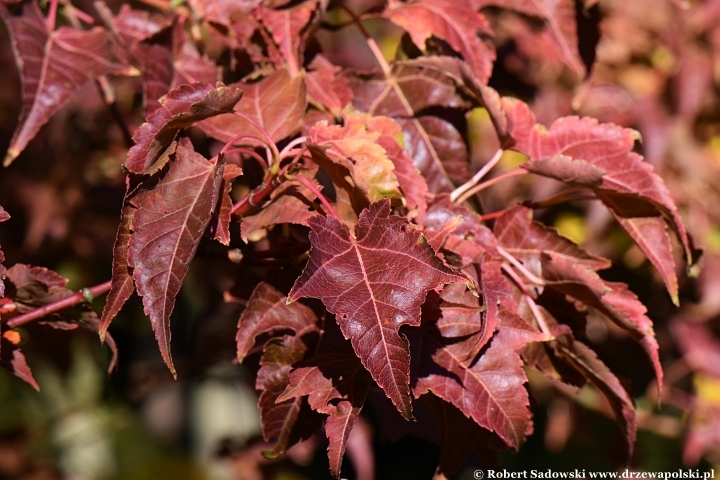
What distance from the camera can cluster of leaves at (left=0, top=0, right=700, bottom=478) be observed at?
0.76 meters

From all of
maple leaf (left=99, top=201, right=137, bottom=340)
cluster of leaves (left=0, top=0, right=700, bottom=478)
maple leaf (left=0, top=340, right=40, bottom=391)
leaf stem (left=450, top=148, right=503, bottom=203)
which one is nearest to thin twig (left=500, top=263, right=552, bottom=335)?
cluster of leaves (left=0, top=0, right=700, bottom=478)

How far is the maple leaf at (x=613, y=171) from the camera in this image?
3.05 feet

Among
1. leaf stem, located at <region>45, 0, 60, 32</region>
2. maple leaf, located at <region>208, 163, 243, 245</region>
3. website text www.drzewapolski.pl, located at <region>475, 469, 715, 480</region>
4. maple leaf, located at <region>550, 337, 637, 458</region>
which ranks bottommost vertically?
website text www.drzewapolski.pl, located at <region>475, 469, 715, 480</region>

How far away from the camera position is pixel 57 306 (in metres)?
0.90

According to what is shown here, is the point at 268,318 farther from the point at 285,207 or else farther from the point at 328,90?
the point at 328,90

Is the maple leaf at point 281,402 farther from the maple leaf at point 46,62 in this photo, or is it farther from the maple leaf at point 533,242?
the maple leaf at point 46,62

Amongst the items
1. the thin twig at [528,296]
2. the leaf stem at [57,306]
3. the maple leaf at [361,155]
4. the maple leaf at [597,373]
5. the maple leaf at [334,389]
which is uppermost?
the maple leaf at [361,155]

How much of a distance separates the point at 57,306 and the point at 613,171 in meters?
0.75

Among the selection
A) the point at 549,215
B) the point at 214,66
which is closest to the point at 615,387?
the point at 214,66

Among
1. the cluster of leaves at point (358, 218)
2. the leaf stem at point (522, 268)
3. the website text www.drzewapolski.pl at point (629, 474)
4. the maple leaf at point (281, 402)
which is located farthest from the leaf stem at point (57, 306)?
the website text www.drzewapolski.pl at point (629, 474)

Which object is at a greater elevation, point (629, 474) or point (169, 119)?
point (169, 119)

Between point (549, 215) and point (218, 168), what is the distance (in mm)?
1358

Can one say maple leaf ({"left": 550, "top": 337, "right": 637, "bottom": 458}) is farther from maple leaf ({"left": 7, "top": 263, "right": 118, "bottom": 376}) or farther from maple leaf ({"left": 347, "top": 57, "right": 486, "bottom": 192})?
maple leaf ({"left": 7, "top": 263, "right": 118, "bottom": 376})

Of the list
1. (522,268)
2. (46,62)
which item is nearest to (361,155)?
(522,268)
